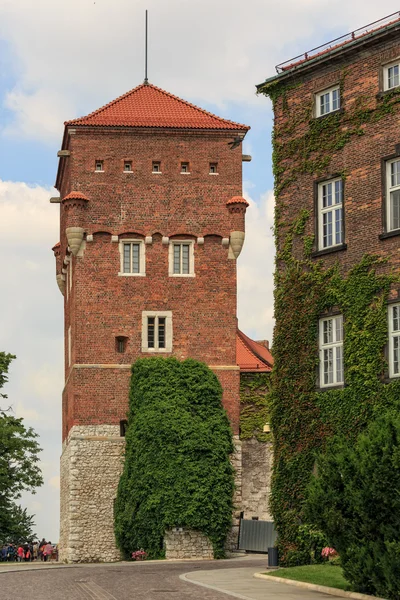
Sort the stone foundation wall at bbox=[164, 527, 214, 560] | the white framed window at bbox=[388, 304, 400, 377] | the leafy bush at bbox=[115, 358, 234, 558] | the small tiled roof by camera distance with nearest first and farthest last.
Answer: the white framed window at bbox=[388, 304, 400, 377], the stone foundation wall at bbox=[164, 527, 214, 560], the leafy bush at bbox=[115, 358, 234, 558], the small tiled roof

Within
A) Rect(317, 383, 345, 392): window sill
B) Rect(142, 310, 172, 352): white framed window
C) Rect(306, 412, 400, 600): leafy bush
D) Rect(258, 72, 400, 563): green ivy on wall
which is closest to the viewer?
Rect(306, 412, 400, 600): leafy bush

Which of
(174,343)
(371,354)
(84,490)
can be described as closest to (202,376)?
(174,343)

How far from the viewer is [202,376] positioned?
5403cm

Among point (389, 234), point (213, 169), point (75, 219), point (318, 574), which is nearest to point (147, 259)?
point (75, 219)

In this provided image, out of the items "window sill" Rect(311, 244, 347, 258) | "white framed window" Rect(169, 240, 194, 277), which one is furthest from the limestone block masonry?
"window sill" Rect(311, 244, 347, 258)

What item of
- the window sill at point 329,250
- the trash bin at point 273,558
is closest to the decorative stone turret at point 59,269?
the trash bin at point 273,558

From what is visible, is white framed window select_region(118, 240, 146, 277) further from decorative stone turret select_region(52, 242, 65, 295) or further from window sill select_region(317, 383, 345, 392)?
window sill select_region(317, 383, 345, 392)

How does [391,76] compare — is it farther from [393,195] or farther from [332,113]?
[393,195]

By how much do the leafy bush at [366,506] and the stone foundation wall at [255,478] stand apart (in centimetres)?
2976

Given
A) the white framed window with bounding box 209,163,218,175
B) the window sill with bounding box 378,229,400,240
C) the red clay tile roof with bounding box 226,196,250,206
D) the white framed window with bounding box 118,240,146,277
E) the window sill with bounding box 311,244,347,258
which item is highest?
the white framed window with bounding box 209,163,218,175

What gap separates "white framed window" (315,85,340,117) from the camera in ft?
117

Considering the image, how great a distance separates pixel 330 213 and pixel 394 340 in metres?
4.77

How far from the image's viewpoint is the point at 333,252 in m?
34.6

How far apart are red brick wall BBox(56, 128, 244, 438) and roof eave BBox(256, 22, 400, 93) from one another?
18.5 m
